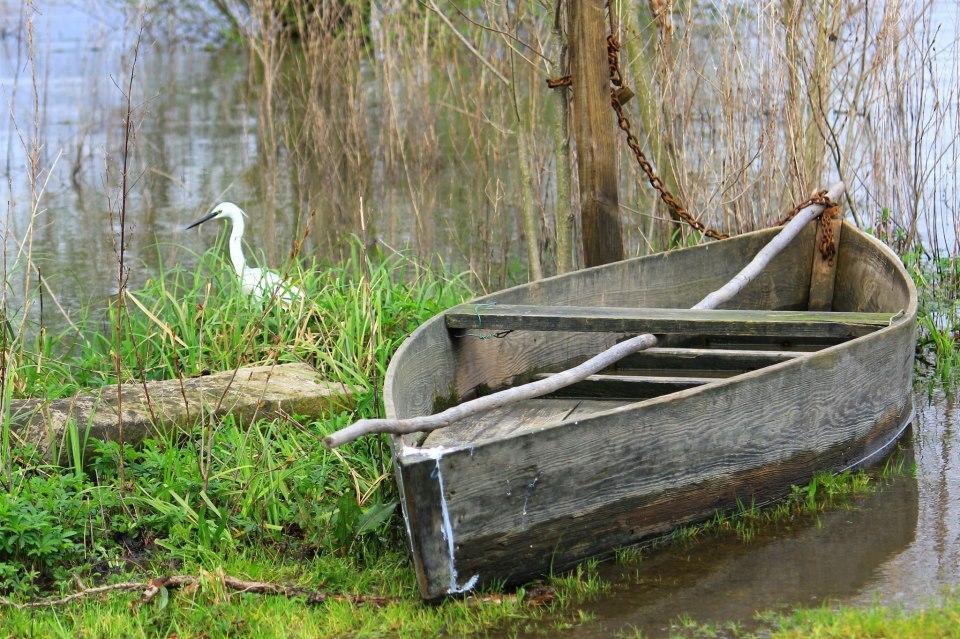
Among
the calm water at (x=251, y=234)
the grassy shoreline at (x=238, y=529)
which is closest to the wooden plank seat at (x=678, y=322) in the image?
the grassy shoreline at (x=238, y=529)

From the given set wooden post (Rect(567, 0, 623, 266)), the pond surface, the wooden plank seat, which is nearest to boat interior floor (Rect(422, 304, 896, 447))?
the wooden plank seat

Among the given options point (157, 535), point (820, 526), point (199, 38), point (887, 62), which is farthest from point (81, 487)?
point (199, 38)

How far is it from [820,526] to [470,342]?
147cm

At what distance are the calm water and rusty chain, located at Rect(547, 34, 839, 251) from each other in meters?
0.96

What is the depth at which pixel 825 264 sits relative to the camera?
17.8 ft

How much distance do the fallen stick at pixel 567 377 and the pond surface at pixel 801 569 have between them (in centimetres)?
60

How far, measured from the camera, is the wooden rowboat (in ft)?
9.71

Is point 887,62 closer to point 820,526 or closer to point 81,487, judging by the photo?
point 820,526

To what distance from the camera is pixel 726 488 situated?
140 inches

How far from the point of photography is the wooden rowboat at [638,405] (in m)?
2.96

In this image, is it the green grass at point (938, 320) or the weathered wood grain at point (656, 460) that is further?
the green grass at point (938, 320)

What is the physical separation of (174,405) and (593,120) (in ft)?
7.17

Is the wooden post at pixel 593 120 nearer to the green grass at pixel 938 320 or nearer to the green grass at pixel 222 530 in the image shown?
the green grass at pixel 222 530

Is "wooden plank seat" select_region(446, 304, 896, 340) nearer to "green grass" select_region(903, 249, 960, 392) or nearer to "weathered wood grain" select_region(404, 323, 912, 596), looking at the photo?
"weathered wood grain" select_region(404, 323, 912, 596)
